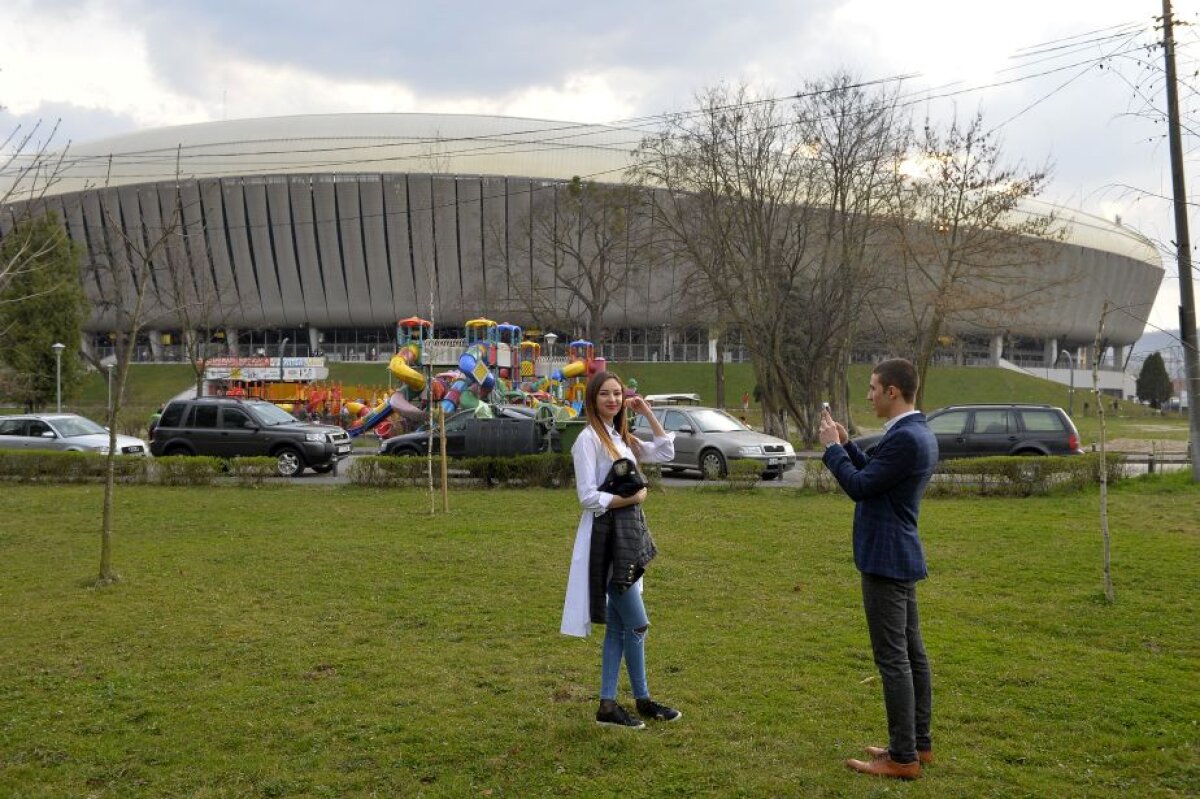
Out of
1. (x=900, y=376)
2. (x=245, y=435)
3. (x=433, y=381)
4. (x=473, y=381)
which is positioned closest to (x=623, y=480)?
(x=900, y=376)

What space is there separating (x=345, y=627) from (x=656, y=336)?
66606 mm

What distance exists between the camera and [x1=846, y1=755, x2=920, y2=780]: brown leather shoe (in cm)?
409

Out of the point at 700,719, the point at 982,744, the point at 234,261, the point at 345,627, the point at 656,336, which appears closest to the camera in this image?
the point at 982,744

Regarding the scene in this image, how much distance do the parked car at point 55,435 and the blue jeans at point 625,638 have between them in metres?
17.9

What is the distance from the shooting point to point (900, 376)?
13.6 ft

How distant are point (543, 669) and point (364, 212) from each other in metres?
62.7

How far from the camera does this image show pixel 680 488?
16.4 metres

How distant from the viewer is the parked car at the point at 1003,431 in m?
17.6

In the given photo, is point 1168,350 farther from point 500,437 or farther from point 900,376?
point 900,376

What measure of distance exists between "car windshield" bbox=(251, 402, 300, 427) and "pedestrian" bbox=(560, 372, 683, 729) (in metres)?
16.4

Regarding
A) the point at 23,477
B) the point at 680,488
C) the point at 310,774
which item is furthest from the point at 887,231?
the point at 310,774

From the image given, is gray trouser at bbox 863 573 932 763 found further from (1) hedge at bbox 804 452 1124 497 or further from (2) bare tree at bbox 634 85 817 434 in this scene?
(2) bare tree at bbox 634 85 817 434

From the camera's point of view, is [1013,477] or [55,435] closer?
[1013,477]

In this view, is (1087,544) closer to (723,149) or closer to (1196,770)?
(1196,770)
